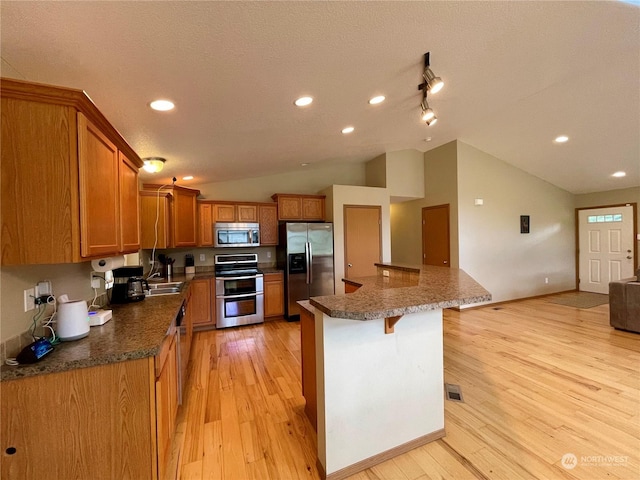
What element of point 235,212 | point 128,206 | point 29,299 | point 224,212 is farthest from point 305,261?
point 29,299

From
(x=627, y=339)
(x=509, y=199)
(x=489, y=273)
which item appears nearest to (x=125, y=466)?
(x=627, y=339)

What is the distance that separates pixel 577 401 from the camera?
7.35 ft

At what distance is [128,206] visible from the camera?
2045 millimetres

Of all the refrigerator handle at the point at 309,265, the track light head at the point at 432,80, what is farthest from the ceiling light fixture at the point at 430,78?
the refrigerator handle at the point at 309,265

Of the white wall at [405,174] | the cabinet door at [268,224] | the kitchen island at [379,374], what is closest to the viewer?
the kitchen island at [379,374]

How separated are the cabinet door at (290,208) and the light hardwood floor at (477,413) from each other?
2.20m

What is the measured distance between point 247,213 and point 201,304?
5.44 feet

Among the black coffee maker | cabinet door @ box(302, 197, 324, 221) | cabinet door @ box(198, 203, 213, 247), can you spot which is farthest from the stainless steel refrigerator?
the black coffee maker

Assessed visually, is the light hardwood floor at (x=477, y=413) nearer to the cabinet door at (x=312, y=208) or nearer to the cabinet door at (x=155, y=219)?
the cabinet door at (x=155, y=219)

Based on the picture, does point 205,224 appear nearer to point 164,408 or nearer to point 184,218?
point 184,218

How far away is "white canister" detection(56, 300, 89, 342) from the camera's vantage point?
1435 mm

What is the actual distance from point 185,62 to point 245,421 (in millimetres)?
2457

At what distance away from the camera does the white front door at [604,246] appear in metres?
5.75

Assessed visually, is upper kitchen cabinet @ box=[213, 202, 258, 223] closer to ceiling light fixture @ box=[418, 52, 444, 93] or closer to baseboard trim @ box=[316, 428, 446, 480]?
ceiling light fixture @ box=[418, 52, 444, 93]
